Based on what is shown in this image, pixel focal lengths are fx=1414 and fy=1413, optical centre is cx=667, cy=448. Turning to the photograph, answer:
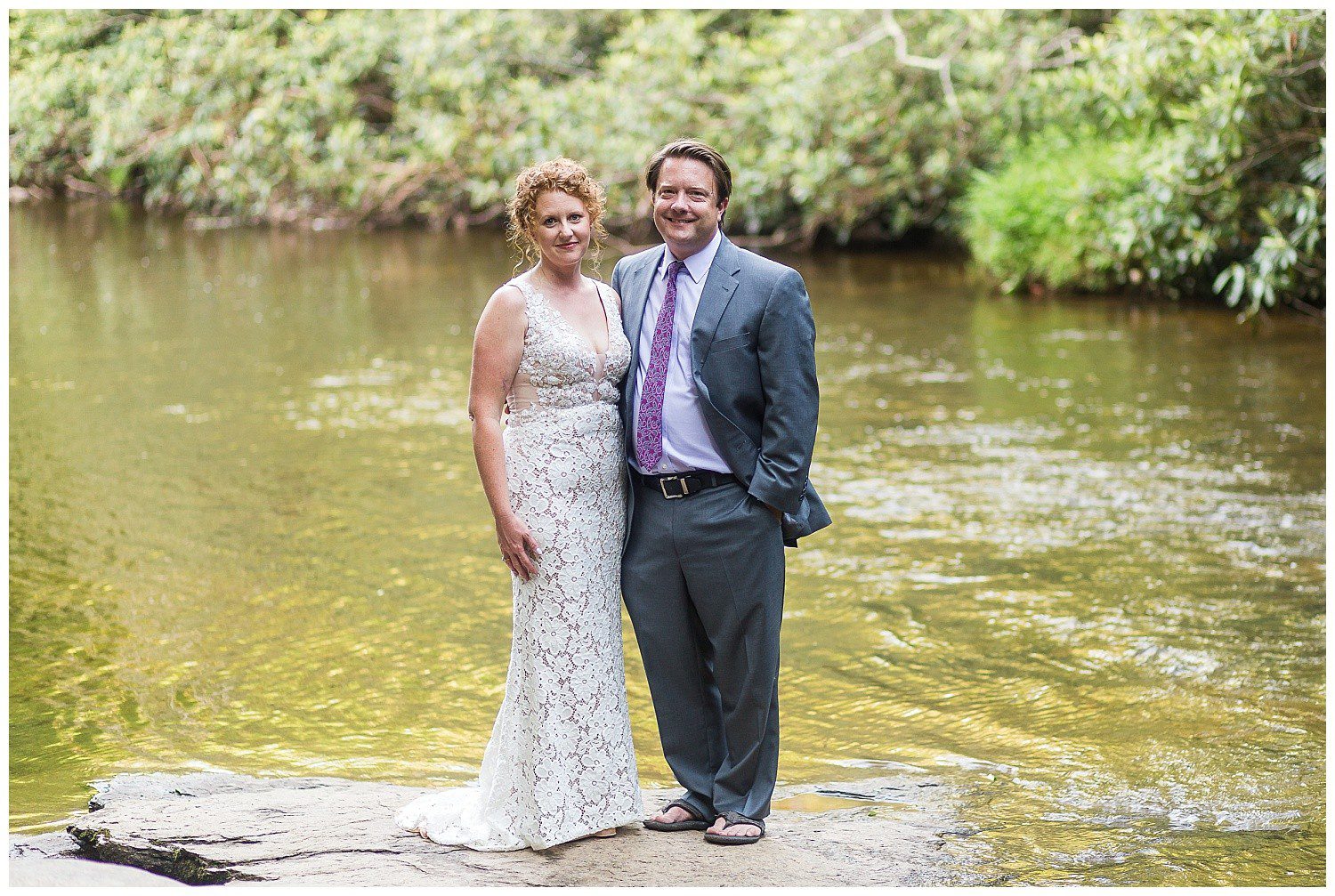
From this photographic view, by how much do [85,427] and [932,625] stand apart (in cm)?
591

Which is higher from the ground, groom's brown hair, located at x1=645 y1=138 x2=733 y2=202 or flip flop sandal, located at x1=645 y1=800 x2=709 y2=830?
groom's brown hair, located at x1=645 y1=138 x2=733 y2=202

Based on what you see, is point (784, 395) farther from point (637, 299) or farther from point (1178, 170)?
point (1178, 170)

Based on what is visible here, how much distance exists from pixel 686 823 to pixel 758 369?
117 centimetres

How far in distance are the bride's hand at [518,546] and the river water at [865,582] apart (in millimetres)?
1170

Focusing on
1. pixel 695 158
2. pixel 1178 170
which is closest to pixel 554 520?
pixel 695 158

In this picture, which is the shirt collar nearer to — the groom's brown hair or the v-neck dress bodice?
the groom's brown hair

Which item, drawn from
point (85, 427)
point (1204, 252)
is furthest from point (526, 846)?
point (1204, 252)

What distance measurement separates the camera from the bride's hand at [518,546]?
345 cm

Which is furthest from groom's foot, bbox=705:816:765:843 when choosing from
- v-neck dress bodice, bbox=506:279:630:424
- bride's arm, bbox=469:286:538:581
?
v-neck dress bodice, bbox=506:279:630:424

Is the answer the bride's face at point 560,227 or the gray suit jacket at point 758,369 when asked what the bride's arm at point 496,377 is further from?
the gray suit jacket at point 758,369

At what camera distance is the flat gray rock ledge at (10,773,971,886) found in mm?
3250

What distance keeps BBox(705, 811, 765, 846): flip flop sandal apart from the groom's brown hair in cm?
153

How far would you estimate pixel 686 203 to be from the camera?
342 cm

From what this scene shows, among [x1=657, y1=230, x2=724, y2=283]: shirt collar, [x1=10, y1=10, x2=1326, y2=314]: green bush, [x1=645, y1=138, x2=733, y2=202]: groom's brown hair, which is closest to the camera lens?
[x1=645, y1=138, x2=733, y2=202]: groom's brown hair
